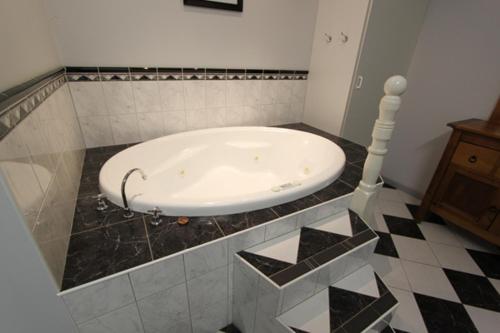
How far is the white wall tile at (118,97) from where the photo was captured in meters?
1.58

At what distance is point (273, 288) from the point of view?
0.89 metres

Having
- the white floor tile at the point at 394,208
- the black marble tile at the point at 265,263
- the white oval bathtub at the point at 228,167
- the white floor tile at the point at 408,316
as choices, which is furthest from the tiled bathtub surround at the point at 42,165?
the white floor tile at the point at 394,208

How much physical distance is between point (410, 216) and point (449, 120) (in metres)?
0.90

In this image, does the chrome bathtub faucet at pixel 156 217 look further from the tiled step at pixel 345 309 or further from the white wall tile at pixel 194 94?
the white wall tile at pixel 194 94

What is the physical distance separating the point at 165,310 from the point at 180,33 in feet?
→ 5.55

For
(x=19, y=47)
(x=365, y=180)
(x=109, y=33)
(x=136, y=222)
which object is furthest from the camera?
(x=109, y=33)

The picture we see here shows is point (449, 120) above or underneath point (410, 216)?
above

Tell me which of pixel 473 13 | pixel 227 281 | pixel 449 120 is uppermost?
pixel 473 13

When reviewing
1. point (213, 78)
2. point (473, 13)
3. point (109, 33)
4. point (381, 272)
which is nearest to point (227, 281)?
point (381, 272)

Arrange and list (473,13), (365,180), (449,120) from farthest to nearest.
A: (449,120), (473,13), (365,180)

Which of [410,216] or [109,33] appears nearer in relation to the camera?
[109,33]

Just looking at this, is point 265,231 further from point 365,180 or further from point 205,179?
point 205,179

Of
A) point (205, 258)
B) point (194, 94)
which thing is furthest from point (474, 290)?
point (194, 94)

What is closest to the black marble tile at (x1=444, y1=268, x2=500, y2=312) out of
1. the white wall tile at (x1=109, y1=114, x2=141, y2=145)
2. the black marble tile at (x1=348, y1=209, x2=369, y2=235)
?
the black marble tile at (x1=348, y1=209, x2=369, y2=235)
